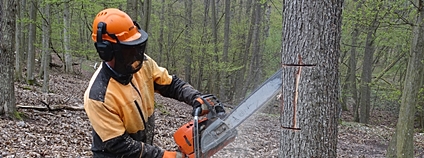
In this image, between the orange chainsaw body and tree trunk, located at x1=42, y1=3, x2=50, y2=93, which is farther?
tree trunk, located at x1=42, y1=3, x2=50, y2=93

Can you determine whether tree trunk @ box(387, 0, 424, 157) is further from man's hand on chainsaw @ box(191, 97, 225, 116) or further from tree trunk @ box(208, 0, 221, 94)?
tree trunk @ box(208, 0, 221, 94)

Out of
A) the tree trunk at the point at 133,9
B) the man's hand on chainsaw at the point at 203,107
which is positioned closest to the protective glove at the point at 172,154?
the man's hand on chainsaw at the point at 203,107

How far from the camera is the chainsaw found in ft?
7.41

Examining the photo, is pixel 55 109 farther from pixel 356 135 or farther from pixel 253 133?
pixel 356 135

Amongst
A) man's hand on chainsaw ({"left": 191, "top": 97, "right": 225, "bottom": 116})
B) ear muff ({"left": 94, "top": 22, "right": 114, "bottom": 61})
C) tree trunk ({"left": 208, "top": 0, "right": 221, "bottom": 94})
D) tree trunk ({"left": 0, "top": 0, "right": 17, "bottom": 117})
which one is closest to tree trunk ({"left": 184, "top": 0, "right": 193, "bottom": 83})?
tree trunk ({"left": 208, "top": 0, "right": 221, "bottom": 94})

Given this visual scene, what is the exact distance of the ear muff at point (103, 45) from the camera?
6.98 ft

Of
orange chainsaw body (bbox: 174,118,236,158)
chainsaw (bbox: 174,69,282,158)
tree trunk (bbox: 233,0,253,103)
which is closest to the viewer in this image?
chainsaw (bbox: 174,69,282,158)

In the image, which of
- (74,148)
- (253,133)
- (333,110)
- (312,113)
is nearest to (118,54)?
(312,113)

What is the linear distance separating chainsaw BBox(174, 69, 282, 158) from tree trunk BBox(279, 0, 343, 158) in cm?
18

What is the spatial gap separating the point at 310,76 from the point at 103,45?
137cm

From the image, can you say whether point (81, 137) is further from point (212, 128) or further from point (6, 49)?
point (212, 128)

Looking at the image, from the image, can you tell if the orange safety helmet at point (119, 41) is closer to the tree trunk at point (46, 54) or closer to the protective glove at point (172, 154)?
the protective glove at point (172, 154)

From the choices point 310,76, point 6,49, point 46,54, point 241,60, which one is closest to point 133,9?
point 46,54

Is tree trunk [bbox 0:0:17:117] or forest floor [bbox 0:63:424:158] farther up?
tree trunk [bbox 0:0:17:117]
